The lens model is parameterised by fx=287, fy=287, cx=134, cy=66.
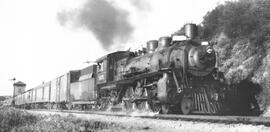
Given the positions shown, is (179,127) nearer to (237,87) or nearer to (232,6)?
(237,87)

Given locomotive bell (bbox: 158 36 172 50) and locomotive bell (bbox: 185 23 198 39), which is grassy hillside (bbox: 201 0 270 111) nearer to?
locomotive bell (bbox: 185 23 198 39)

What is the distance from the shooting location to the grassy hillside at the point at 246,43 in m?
12.9

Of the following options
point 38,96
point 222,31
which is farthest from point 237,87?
point 38,96

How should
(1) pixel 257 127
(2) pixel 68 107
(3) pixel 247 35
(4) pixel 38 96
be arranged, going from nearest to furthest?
1. (1) pixel 257 127
2. (3) pixel 247 35
3. (2) pixel 68 107
4. (4) pixel 38 96

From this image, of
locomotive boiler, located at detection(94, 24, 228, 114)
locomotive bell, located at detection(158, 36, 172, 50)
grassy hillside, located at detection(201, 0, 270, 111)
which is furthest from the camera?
grassy hillside, located at detection(201, 0, 270, 111)

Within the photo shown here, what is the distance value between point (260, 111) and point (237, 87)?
1.42 m

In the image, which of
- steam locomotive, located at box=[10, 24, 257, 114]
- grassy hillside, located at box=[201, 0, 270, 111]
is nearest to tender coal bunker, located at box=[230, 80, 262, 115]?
steam locomotive, located at box=[10, 24, 257, 114]

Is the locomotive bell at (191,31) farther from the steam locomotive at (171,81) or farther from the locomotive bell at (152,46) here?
the locomotive bell at (152,46)

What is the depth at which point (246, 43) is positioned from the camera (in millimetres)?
14516

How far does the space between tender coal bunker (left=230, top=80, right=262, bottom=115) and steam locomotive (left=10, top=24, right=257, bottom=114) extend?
0.04 meters

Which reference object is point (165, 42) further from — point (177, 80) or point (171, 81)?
point (171, 81)

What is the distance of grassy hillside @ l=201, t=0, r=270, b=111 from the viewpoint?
1290 centimetres

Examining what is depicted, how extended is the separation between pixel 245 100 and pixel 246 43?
4.14m

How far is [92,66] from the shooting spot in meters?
18.3
